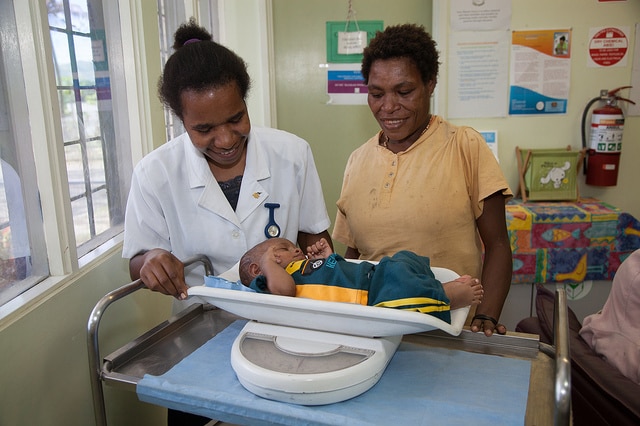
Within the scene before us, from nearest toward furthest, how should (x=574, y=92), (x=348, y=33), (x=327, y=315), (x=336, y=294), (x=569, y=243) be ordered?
(x=327, y=315), (x=336, y=294), (x=569, y=243), (x=574, y=92), (x=348, y=33)

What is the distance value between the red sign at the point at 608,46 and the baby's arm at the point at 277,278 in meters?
2.79

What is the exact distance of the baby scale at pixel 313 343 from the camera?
799 mm

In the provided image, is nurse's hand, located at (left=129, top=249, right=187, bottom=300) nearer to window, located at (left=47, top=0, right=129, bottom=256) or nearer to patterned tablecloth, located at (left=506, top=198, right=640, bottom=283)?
window, located at (left=47, top=0, right=129, bottom=256)

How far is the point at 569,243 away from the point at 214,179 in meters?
2.18

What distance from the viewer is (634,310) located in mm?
1498

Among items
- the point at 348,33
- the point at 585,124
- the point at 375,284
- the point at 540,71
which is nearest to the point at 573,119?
the point at 585,124

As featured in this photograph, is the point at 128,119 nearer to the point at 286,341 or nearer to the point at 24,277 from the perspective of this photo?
the point at 24,277

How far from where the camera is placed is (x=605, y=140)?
2.97 meters

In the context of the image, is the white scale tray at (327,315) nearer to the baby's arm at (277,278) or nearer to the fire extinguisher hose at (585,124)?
the baby's arm at (277,278)

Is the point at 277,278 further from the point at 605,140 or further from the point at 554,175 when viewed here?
the point at 605,140

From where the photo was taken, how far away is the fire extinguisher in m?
2.96

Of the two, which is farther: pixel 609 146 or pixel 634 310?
pixel 609 146

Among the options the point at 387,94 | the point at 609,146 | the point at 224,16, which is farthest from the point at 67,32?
the point at 609,146

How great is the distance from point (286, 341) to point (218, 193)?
0.59 meters
